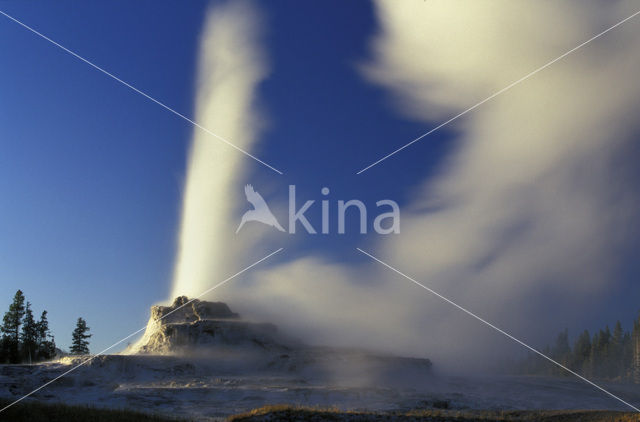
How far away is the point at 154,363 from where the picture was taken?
57.2 meters

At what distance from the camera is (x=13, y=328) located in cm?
8594

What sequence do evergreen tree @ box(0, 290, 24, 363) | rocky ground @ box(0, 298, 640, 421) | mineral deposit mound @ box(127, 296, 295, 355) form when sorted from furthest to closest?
evergreen tree @ box(0, 290, 24, 363) → mineral deposit mound @ box(127, 296, 295, 355) → rocky ground @ box(0, 298, 640, 421)

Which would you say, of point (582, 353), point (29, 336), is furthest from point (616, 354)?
point (29, 336)

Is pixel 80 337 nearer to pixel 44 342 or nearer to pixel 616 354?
pixel 44 342

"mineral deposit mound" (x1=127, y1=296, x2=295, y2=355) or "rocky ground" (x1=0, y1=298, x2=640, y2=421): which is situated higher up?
"mineral deposit mound" (x1=127, y1=296, x2=295, y2=355)

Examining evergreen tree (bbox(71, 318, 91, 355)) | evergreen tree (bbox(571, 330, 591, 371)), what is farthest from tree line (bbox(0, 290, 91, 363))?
evergreen tree (bbox(571, 330, 591, 371))

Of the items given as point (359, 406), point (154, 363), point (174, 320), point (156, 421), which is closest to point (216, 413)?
point (156, 421)

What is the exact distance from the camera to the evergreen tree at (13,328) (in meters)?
83.2

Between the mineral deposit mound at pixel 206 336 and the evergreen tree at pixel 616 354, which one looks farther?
the evergreen tree at pixel 616 354

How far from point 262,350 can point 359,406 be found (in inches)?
1002

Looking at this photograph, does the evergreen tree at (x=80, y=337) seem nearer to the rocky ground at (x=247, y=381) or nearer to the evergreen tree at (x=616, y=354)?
the rocky ground at (x=247, y=381)

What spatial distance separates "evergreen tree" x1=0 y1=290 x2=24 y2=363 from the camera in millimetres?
83188

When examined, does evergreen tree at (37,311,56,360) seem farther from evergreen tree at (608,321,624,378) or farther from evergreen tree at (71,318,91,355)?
evergreen tree at (608,321,624,378)

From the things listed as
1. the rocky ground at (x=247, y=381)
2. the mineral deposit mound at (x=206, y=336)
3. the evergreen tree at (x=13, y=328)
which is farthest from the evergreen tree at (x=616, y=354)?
the evergreen tree at (x=13, y=328)
